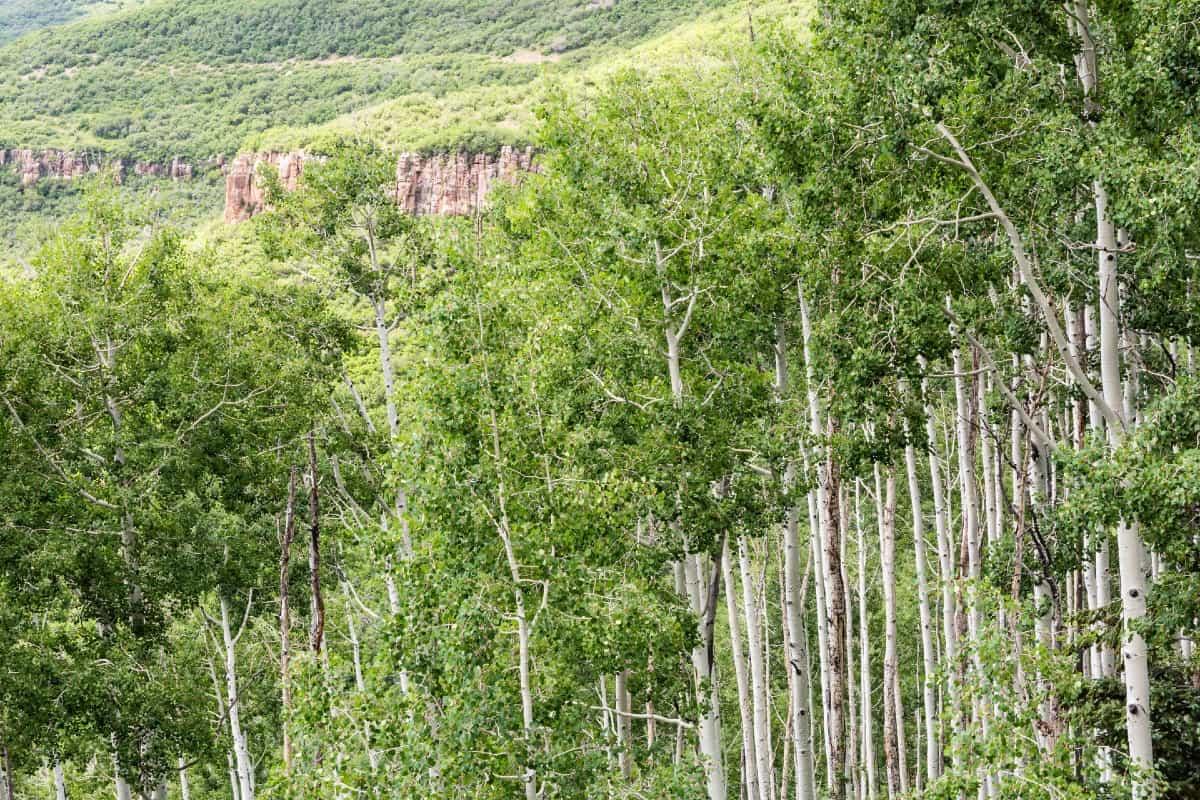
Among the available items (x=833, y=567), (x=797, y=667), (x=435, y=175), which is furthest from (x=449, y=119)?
(x=797, y=667)

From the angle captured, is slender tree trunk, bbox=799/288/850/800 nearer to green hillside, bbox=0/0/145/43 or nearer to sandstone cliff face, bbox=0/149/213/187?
sandstone cliff face, bbox=0/149/213/187

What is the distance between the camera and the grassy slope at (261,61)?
86.2 metres

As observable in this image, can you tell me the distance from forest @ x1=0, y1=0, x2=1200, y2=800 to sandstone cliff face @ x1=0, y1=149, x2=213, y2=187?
2510 inches

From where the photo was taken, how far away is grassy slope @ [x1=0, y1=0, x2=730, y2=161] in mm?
86250

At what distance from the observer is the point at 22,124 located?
8806cm

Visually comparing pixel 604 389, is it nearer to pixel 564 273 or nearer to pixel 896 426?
pixel 564 273

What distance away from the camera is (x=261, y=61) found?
108812 millimetres

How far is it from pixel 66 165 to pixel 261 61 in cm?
3650

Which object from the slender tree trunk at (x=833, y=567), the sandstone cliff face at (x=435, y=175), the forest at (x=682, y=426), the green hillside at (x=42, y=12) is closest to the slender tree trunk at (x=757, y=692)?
the forest at (x=682, y=426)

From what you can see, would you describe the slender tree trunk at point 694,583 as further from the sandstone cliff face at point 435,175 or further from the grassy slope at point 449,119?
the sandstone cliff face at point 435,175

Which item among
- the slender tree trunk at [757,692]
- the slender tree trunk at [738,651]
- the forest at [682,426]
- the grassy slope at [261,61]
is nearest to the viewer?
the forest at [682,426]

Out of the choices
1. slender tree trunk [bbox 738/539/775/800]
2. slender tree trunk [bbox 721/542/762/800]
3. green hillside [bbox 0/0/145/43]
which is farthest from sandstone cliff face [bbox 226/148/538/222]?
green hillside [bbox 0/0/145/43]

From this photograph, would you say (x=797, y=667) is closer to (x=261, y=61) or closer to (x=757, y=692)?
(x=757, y=692)

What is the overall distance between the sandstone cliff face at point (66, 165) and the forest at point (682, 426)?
6376cm
